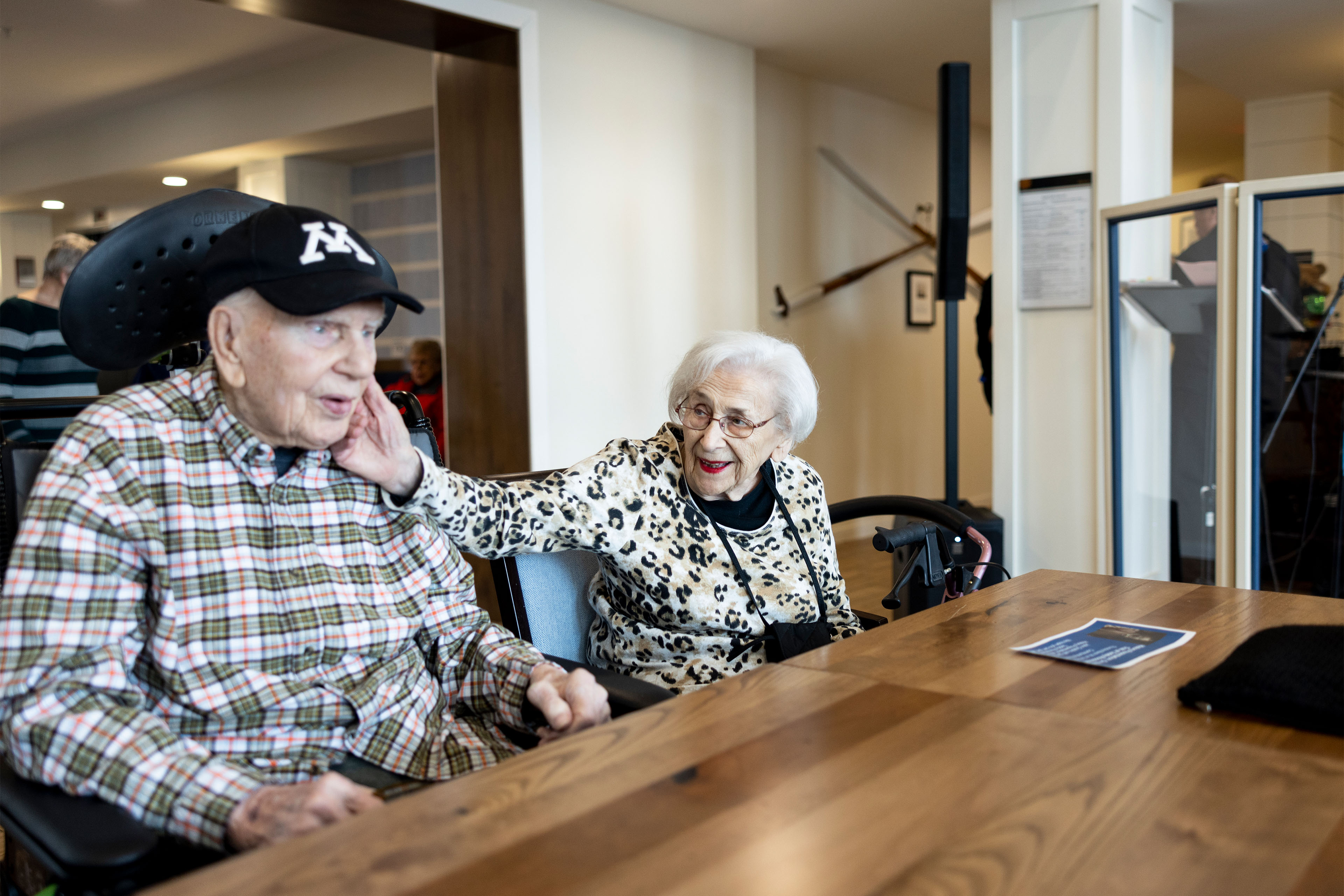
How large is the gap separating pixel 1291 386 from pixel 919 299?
4.07 metres

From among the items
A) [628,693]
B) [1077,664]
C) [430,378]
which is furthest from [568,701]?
[430,378]

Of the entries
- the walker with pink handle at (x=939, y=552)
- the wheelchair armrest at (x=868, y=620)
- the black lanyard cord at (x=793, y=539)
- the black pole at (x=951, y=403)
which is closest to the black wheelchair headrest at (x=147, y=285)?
the black lanyard cord at (x=793, y=539)

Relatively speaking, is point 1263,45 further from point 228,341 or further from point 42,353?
point 228,341

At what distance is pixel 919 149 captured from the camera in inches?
290

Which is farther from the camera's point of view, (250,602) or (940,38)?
(940,38)

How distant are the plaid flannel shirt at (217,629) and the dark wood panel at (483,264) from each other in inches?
113

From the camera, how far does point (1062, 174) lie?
435cm

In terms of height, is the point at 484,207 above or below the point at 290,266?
above

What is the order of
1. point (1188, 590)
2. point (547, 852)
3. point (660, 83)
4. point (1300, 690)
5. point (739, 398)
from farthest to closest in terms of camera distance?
1. point (660, 83)
2. point (739, 398)
3. point (1188, 590)
4. point (1300, 690)
5. point (547, 852)

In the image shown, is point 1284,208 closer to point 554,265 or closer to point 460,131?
point 554,265

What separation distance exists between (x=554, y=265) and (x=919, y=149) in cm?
382

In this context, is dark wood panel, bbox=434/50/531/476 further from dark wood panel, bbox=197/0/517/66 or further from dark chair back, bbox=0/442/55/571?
dark chair back, bbox=0/442/55/571

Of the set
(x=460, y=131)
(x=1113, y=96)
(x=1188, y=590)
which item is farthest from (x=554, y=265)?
(x=1188, y=590)

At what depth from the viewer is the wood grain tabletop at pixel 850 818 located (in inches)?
30.9
